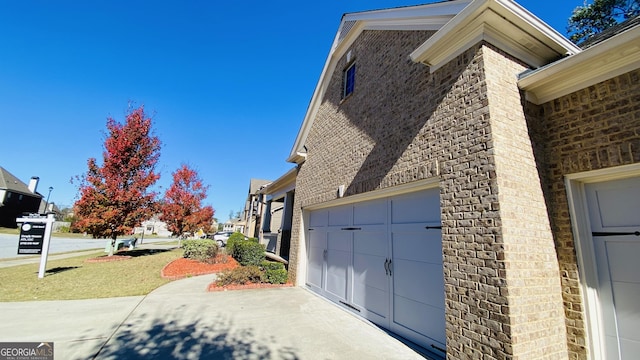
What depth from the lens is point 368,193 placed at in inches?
253

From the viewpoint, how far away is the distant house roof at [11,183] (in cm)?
3856

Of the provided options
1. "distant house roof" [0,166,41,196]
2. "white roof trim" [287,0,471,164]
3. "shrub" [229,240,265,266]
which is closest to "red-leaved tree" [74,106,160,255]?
"shrub" [229,240,265,266]

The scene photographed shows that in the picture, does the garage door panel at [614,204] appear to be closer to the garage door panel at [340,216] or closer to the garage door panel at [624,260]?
the garage door panel at [624,260]

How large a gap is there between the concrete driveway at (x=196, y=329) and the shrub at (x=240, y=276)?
1435 millimetres

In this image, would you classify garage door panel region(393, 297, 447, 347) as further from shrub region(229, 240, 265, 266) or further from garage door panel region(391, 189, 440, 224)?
shrub region(229, 240, 265, 266)

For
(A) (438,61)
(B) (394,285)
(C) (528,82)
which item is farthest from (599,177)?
(B) (394,285)

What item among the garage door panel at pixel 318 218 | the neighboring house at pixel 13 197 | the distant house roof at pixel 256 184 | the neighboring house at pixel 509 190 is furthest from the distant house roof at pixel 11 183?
the neighboring house at pixel 509 190

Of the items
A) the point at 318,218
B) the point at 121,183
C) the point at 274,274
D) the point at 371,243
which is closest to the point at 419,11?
the point at 371,243

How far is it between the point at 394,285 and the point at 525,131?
11.7 feet

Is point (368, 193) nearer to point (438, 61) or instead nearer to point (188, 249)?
point (438, 61)

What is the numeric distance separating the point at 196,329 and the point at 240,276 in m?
4.04

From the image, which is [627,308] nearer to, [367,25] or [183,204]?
[367,25]

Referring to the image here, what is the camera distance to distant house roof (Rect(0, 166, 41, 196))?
38562mm

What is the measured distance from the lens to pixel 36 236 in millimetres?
10023
